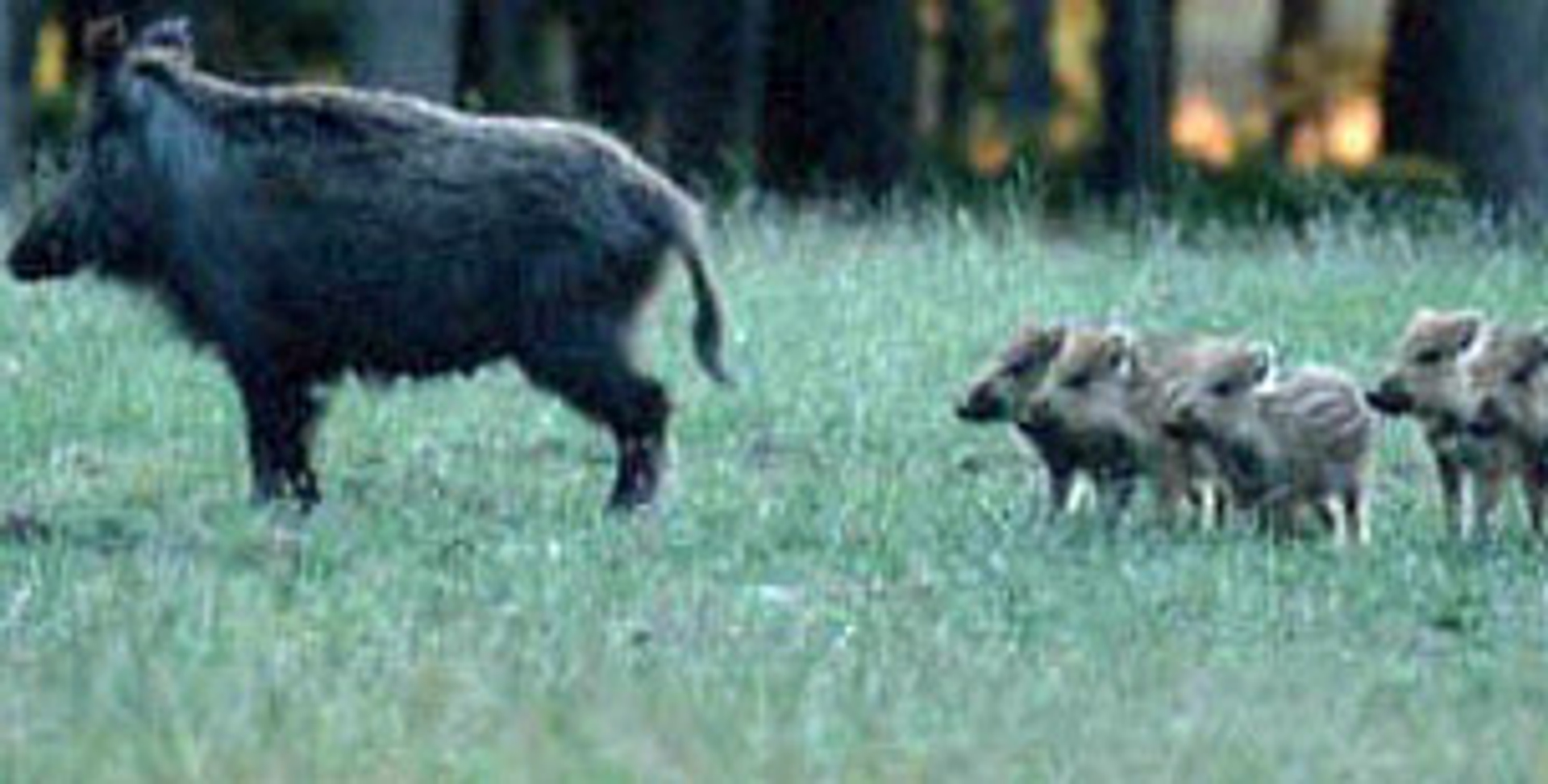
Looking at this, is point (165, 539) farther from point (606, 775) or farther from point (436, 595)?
point (606, 775)

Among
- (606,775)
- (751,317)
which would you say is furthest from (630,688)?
(751,317)

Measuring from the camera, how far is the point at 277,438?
14289mm

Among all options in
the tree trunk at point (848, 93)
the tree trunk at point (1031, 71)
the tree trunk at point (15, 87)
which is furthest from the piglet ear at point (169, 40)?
the tree trunk at point (1031, 71)

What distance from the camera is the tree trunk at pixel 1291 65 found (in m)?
44.5

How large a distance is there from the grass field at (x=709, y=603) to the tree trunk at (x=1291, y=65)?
26149mm

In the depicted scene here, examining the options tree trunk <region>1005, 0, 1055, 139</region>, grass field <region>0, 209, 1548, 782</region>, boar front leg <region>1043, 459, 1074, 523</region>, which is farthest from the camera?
tree trunk <region>1005, 0, 1055, 139</region>

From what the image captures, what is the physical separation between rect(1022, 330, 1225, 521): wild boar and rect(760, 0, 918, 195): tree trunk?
16312 millimetres

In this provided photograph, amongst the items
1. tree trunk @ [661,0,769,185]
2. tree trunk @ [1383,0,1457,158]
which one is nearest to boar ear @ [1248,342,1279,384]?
tree trunk @ [1383,0,1457,158]

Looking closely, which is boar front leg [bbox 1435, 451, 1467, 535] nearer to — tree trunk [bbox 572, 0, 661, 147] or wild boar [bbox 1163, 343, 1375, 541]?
wild boar [bbox 1163, 343, 1375, 541]

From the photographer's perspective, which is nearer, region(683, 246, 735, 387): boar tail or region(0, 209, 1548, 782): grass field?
region(0, 209, 1548, 782): grass field

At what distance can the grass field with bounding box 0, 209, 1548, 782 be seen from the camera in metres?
10.2

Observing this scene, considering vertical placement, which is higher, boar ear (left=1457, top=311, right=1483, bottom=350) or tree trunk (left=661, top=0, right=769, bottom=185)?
tree trunk (left=661, top=0, right=769, bottom=185)

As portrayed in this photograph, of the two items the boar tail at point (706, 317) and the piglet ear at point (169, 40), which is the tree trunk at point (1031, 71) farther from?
the boar tail at point (706, 317)

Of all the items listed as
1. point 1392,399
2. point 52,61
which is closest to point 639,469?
point 1392,399
